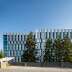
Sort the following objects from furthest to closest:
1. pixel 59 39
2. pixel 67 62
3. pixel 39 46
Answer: pixel 39 46, pixel 59 39, pixel 67 62

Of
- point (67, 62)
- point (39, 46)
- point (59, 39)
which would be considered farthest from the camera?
point (39, 46)

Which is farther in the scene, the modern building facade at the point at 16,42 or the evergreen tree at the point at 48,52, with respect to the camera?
the modern building facade at the point at 16,42

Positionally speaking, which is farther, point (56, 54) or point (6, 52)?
point (6, 52)

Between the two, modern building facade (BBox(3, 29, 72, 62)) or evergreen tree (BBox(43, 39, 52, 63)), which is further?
modern building facade (BBox(3, 29, 72, 62))

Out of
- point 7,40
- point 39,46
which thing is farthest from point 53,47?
point 7,40

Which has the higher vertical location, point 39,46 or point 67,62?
point 39,46

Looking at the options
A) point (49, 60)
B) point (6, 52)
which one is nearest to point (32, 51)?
point (49, 60)

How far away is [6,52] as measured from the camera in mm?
59500

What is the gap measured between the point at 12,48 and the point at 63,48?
21068 mm

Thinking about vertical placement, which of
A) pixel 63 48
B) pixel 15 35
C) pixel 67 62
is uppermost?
pixel 15 35

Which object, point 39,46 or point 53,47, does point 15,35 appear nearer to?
point 39,46

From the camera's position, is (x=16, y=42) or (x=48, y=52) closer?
(x=48, y=52)

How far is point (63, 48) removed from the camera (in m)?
42.1

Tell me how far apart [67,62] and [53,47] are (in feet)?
18.6
